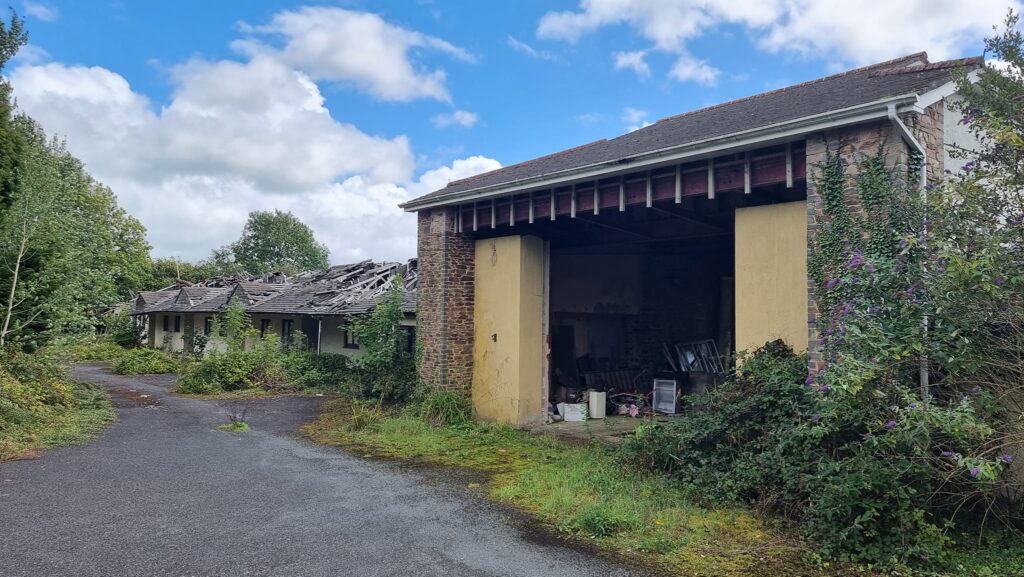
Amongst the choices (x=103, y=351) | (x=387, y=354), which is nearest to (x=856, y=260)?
(x=387, y=354)

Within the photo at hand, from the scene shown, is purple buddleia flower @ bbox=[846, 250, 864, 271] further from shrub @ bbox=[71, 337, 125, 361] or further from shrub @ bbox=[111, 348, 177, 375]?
shrub @ bbox=[71, 337, 125, 361]

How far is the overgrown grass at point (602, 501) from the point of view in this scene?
5.07 metres

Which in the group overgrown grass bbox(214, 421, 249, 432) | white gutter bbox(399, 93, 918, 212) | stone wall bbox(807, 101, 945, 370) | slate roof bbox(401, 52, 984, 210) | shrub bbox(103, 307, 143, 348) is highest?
slate roof bbox(401, 52, 984, 210)

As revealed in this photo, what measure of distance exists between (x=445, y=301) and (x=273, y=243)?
52.1 meters

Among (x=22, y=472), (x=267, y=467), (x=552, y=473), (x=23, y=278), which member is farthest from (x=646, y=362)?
(x=23, y=278)

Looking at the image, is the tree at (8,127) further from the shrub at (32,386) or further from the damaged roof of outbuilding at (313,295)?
the damaged roof of outbuilding at (313,295)

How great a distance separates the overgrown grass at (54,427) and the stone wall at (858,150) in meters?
10.3

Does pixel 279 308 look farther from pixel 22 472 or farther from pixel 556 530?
pixel 556 530

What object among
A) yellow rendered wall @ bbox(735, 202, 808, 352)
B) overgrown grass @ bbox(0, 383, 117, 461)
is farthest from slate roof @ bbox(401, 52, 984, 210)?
overgrown grass @ bbox(0, 383, 117, 461)

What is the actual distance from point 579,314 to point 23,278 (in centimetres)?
1127

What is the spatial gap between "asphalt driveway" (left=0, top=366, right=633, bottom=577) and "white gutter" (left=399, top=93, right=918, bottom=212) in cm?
480

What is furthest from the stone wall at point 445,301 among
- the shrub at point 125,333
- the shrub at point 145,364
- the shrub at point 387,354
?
the shrub at point 125,333

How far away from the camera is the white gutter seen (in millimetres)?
6250

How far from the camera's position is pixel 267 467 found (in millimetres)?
8203
